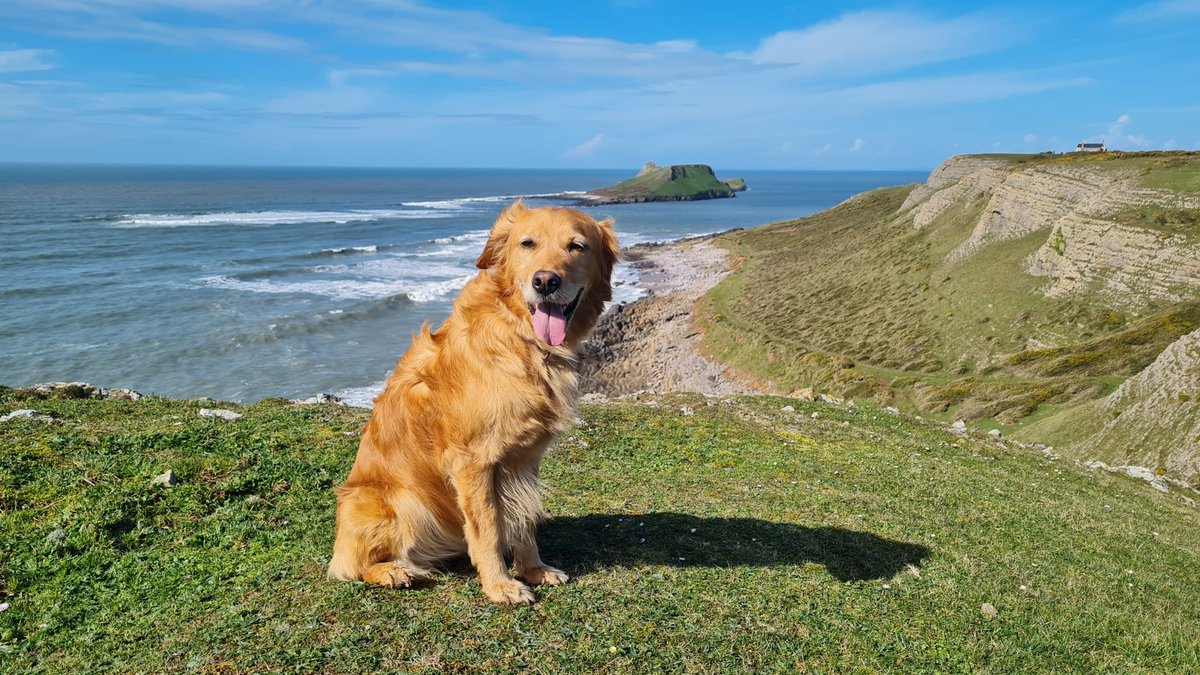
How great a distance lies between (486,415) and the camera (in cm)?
489

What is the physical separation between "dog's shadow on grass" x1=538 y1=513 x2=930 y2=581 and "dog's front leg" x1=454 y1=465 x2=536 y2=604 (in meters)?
0.79

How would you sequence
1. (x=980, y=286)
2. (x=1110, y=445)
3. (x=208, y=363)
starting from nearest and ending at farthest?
1. (x=1110, y=445)
2. (x=208, y=363)
3. (x=980, y=286)

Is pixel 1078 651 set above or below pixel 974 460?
above

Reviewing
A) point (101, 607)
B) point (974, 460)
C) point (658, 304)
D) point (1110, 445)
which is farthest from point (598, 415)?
point (658, 304)

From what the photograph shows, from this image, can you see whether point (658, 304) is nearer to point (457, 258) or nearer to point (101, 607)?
point (457, 258)

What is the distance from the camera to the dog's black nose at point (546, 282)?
4617 mm

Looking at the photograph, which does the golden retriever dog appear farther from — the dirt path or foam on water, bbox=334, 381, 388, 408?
the dirt path

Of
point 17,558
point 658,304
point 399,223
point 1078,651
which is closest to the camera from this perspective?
point 17,558

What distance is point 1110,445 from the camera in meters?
21.3

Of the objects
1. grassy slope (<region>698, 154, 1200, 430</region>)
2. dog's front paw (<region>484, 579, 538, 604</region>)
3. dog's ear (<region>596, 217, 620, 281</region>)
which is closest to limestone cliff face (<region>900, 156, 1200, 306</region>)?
grassy slope (<region>698, 154, 1200, 430</region>)

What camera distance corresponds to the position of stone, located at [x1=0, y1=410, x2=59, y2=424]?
28.5 ft

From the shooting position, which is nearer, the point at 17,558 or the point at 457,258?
the point at 17,558

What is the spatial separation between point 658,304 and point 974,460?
4286 centimetres

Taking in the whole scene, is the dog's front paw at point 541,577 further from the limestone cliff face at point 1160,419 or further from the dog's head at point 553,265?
the limestone cliff face at point 1160,419
